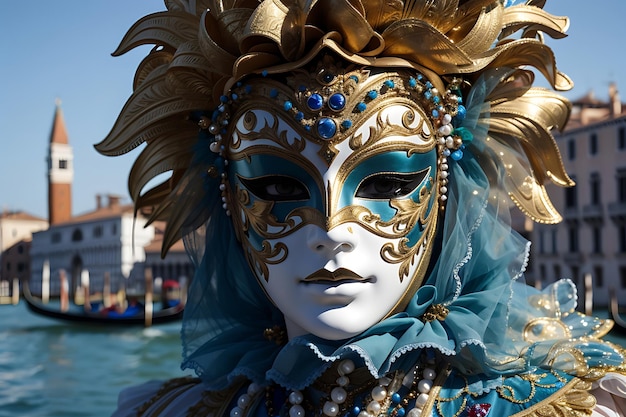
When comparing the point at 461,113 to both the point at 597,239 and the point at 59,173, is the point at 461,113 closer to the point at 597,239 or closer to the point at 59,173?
the point at 597,239

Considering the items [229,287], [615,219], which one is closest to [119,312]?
[615,219]

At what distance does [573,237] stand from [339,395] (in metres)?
21.0

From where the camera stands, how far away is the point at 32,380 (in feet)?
19.1

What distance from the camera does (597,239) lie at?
2055cm

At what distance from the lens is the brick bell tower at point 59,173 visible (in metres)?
44.4

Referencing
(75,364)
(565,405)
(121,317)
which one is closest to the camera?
(565,405)

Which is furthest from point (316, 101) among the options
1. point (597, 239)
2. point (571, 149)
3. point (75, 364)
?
point (597, 239)

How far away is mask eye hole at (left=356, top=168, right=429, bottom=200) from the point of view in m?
1.34

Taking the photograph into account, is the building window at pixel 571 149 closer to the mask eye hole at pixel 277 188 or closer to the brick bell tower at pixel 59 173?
the mask eye hole at pixel 277 188

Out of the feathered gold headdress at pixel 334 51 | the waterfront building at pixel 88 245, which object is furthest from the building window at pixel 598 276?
the feathered gold headdress at pixel 334 51

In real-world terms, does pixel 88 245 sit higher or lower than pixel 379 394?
higher

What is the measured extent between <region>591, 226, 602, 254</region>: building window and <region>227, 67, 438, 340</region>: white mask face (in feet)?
66.7

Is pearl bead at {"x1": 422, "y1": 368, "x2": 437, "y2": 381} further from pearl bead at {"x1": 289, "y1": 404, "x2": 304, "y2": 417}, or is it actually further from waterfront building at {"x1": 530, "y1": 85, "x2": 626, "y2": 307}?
waterfront building at {"x1": 530, "y1": 85, "x2": 626, "y2": 307}

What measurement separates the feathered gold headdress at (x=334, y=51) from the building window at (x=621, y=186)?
19.5 m
